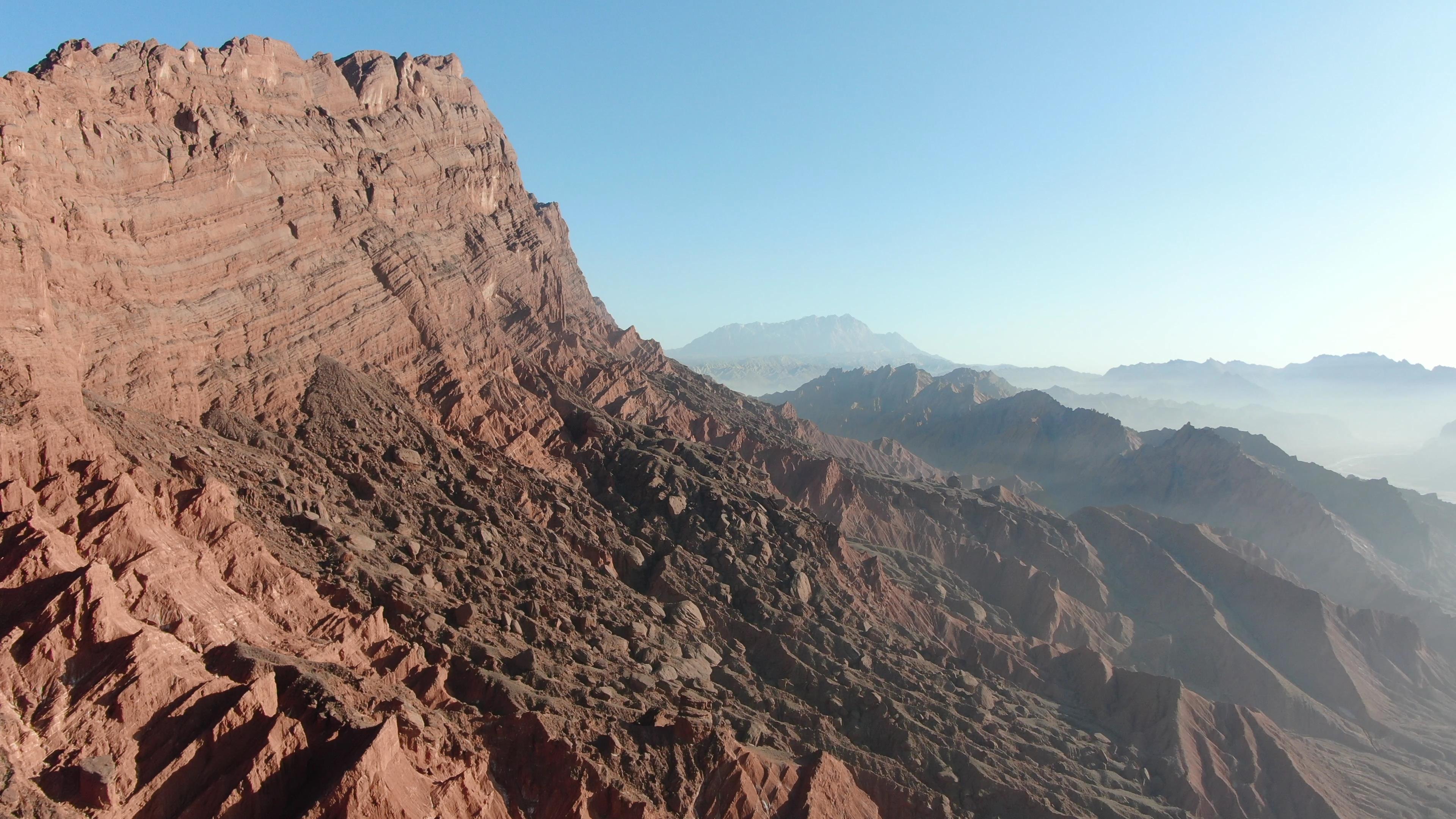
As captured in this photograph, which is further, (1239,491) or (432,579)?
(1239,491)

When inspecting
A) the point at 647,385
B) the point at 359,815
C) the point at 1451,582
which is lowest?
the point at 1451,582

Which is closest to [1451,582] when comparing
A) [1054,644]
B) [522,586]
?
[1054,644]

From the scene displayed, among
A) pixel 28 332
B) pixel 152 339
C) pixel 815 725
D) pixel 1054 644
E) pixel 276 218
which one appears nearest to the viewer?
pixel 28 332

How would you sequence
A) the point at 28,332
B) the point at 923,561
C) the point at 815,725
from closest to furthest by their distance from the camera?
1. the point at 28,332
2. the point at 815,725
3. the point at 923,561

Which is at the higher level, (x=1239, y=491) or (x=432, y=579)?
(x=432, y=579)

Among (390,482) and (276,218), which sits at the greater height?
(276,218)

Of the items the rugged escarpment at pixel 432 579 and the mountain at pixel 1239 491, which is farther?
the mountain at pixel 1239 491

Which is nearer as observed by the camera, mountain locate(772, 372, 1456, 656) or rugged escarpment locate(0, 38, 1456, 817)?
rugged escarpment locate(0, 38, 1456, 817)

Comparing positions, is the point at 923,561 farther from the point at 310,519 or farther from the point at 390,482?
the point at 310,519
